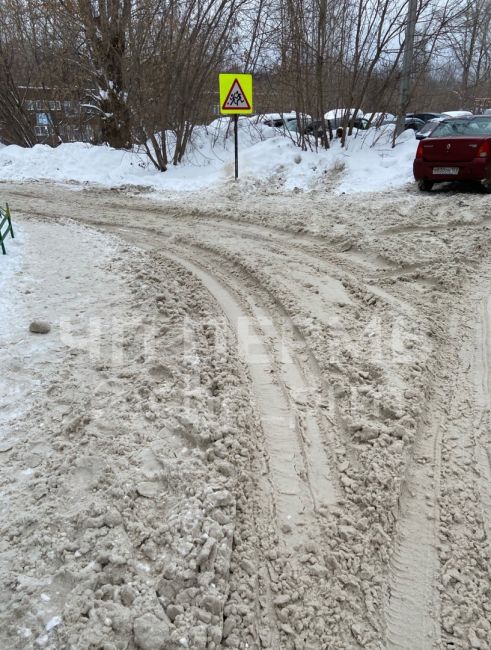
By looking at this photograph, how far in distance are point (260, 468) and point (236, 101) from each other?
1050 cm

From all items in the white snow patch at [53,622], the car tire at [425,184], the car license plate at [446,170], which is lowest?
the white snow patch at [53,622]

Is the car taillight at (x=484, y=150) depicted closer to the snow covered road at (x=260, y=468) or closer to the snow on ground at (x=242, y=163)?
the snow on ground at (x=242, y=163)

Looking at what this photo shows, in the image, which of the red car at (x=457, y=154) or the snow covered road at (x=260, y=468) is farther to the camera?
the red car at (x=457, y=154)

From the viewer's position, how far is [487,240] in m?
6.89

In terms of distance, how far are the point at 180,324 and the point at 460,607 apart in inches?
Answer: 134

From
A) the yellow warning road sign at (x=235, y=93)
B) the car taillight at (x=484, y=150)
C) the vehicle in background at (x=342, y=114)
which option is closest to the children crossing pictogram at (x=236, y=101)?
the yellow warning road sign at (x=235, y=93)

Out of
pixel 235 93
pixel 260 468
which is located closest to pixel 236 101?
pixel 235 93

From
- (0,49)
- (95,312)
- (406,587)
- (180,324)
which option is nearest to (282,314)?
(180,324)

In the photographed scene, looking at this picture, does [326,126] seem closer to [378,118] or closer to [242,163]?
[378,118]

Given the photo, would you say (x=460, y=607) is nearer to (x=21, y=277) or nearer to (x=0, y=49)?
(x=21, y=277)

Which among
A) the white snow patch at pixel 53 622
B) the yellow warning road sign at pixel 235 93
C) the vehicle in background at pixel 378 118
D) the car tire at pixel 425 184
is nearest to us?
the white snow patch at pixel 53 622

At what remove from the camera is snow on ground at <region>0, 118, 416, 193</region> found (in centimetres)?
1207

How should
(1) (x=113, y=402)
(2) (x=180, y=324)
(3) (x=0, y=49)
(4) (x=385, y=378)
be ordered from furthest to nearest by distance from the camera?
(3) (x=0, y=49) < (2) (x=180, y=324) < (4) (x=385, y=378) < (1) (x=113, y=402)

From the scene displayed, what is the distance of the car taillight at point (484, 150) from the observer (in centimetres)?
928
